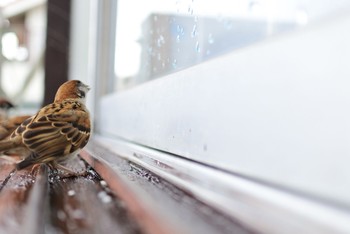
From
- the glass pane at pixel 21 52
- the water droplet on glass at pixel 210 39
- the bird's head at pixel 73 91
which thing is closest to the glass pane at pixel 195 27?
the water droplet on glass at pixel 210 39

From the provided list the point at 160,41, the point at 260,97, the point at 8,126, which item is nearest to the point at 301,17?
the point at 260,97

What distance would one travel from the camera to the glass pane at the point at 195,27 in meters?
0.49

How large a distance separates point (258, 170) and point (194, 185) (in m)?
0.10

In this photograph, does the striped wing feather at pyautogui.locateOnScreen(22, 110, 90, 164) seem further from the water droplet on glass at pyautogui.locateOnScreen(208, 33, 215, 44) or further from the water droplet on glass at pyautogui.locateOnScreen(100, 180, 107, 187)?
the water droplet on glass at pyautogui.locateOnScreen(208, 33, 215, 44)

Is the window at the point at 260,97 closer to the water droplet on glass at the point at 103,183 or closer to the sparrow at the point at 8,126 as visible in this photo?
the water droplet on glass at the point at 103,183

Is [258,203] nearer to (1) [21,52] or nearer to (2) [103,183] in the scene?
(2) [103,183]

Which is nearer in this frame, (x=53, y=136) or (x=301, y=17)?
(x=301, y=17)

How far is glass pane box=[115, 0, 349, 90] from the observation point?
0.49 m

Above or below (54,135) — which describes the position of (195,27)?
above

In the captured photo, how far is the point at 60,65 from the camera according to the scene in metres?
2.72

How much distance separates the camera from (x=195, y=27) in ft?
2.69

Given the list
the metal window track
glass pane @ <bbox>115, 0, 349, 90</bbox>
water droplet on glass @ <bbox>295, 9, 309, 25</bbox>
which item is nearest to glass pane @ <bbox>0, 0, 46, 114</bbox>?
glass pane @ <bbox>115, 0, 349, 90</bbox>

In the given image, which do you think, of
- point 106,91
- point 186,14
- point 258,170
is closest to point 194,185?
point 258,170

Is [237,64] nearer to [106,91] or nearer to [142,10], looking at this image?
[142,10]
